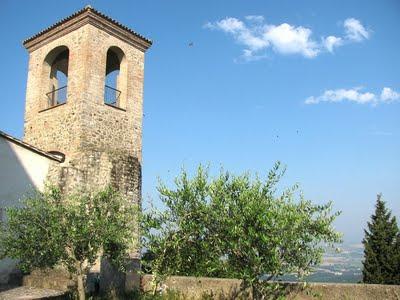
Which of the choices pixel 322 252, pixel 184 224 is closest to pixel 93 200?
pixel 184 224

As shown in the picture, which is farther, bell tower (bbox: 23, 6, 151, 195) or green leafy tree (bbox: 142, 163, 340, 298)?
bell tower (bbox: 23, 6, 151, 195)

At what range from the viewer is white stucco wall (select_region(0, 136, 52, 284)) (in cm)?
1469

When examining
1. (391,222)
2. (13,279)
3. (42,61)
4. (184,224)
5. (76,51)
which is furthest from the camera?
(42,61)

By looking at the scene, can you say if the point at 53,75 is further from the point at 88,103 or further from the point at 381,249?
the point at 381,249

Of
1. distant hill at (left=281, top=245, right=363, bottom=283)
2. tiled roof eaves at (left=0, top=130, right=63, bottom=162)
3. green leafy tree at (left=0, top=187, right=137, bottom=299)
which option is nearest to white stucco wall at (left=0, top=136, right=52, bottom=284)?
tiled roof eaves at (left=0, top=130, right=63, bottom=162)

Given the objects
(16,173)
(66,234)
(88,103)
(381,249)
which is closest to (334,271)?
(381,249)

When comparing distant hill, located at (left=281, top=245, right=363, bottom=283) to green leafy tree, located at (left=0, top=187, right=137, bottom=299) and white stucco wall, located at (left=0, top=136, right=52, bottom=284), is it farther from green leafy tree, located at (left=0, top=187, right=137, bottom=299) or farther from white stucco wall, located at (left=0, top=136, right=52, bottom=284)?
white stucco wall, located at (left=0, top=136, right=52, bottom=284)

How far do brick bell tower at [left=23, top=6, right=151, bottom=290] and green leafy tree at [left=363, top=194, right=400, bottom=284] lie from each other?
31.3 ft

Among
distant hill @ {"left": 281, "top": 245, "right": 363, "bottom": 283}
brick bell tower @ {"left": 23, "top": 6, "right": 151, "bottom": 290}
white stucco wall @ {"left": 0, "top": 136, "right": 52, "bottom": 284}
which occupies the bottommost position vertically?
distant hill @ {"left": 281, "top": 245, "right": 363, "bottom": 283}

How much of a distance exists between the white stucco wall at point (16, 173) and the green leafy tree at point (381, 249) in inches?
482

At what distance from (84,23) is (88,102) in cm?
→ 342

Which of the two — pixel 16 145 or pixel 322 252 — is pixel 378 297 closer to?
pixel 322 252

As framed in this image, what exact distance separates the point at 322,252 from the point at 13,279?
11396 mm

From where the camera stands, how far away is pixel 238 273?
7.68 meters
